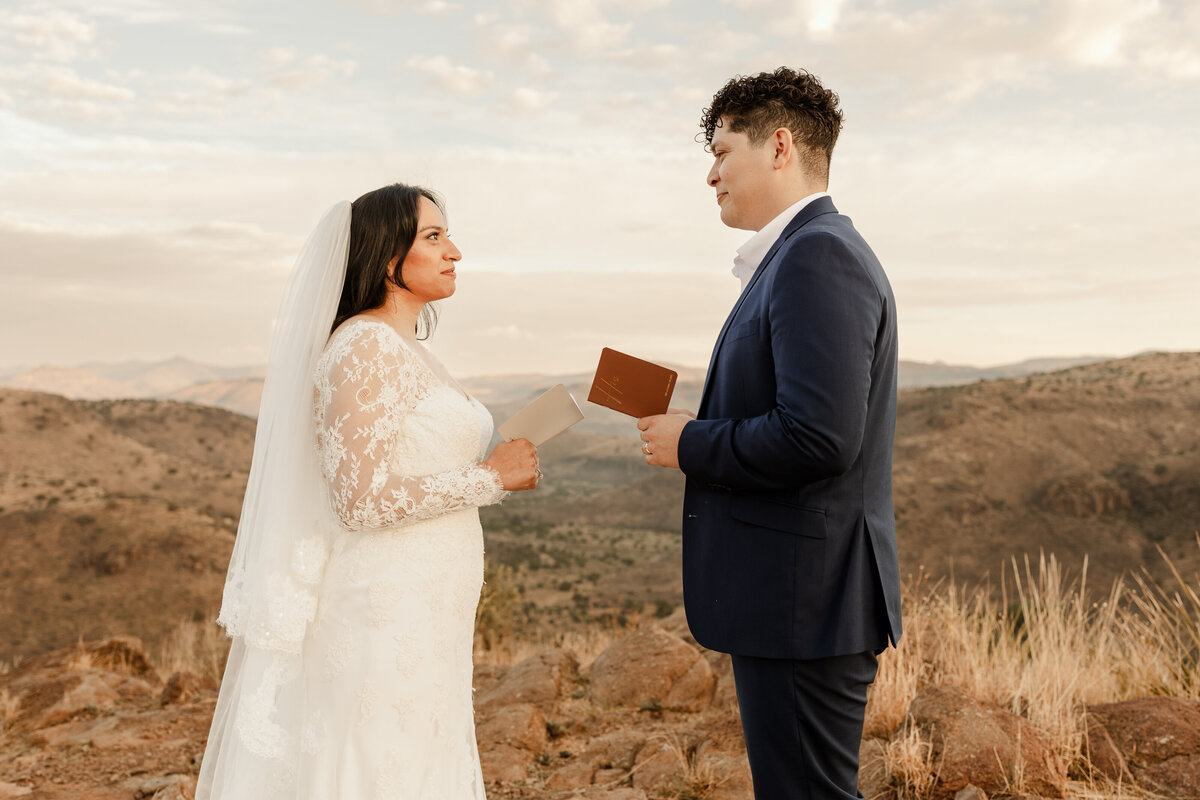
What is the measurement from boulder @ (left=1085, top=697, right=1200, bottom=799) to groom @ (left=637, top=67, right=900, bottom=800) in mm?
2575

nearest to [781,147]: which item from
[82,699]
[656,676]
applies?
[656,676]

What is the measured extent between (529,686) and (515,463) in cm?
360

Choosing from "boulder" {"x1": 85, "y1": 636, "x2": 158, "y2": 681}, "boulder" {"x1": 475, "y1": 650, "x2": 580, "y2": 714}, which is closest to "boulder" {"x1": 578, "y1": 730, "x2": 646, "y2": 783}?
"boulder" {"x1": 475, "y1": 650, "x2": 580, "y2": 714}

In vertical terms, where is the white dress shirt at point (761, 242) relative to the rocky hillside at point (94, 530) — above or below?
above

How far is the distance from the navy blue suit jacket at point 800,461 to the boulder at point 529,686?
3739mm

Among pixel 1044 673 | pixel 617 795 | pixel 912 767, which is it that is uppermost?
pixel 1044 673

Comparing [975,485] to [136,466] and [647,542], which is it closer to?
[647,542]

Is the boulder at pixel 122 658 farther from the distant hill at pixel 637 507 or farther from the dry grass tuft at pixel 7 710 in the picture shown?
the distant hill at pixel 637 507

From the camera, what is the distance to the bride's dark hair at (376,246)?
3.05 metres

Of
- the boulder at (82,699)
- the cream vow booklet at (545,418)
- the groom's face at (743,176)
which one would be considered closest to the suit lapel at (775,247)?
the groom's face at (743,176)

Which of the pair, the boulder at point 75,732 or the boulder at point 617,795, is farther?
the boulder at point 75,732

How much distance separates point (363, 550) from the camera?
2.97m

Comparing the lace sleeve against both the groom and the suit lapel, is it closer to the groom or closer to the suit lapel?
the groom

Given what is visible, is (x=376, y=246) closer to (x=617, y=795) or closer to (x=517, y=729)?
(x=617, y=795)
